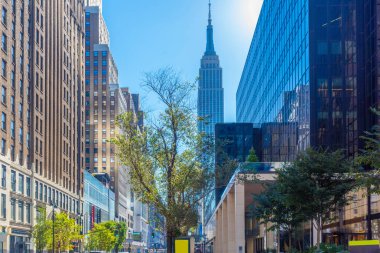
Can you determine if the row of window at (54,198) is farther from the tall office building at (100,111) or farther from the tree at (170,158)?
the tall office building at (100,111)

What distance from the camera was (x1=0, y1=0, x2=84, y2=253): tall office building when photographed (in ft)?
218

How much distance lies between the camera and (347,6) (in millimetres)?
56625

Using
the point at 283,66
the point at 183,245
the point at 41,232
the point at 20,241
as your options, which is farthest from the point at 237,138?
the point at 183,245

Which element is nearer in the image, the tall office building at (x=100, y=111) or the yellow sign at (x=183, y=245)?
the yellow sign at (x=183, y=245)

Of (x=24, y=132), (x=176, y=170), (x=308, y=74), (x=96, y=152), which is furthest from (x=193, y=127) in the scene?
(x=96, y=152)

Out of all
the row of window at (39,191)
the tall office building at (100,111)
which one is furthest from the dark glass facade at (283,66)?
the tall office building at (100,111)

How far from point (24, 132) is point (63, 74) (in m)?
23.9

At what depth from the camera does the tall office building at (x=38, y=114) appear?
6638cm

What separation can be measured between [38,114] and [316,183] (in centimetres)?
5496

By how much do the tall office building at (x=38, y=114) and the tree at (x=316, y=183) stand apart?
1350 inches

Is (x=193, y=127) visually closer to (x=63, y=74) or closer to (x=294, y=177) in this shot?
(x=294, y=177)

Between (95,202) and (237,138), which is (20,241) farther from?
(95,202)

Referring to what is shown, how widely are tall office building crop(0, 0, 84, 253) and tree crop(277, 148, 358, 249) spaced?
3428cm

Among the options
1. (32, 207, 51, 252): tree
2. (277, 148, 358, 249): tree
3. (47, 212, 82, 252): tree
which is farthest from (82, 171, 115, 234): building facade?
(277, 148, 358, 249): tree
